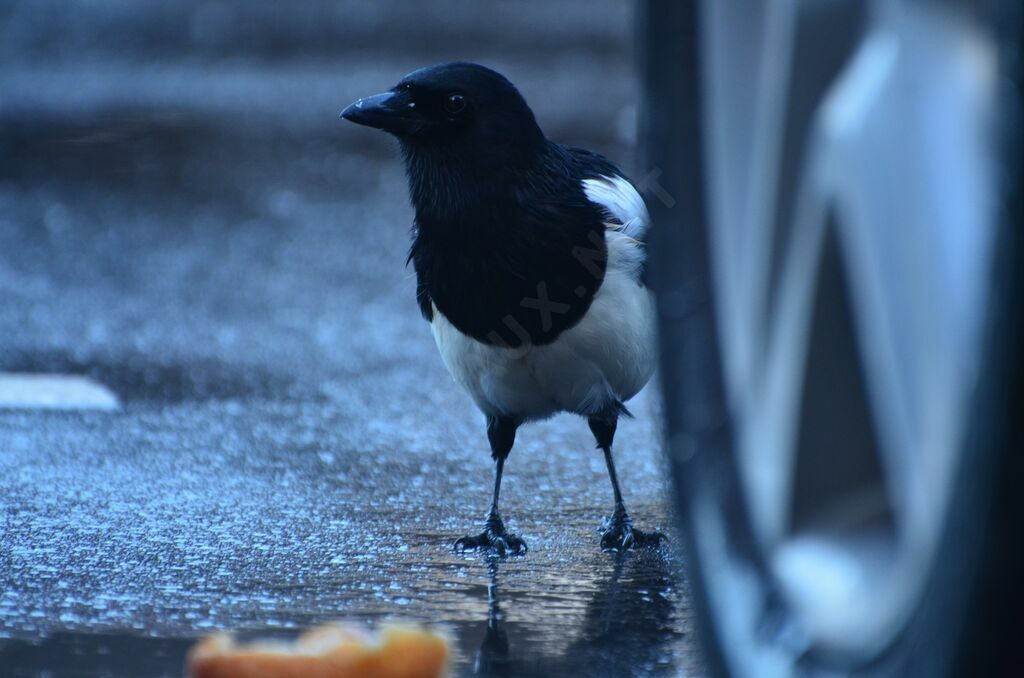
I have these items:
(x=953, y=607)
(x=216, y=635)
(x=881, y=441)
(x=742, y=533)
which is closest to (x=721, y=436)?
(x=742, y=533)

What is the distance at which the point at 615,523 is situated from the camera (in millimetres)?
3557

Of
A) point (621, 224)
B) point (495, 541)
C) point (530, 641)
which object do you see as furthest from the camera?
point (621, 224)

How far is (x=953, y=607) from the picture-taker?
1608 millimetres

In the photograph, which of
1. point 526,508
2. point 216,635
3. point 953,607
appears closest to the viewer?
point 953,607

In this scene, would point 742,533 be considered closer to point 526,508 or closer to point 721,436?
point 721,436

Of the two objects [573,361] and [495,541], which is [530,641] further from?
[573,361]

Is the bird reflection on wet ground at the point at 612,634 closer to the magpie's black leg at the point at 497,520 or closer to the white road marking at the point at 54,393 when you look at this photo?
the magpie's black leg at the point at 497,520

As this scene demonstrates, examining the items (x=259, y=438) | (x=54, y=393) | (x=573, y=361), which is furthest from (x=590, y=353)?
(x=54, y=393)

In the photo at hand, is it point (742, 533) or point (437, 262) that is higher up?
point (437, 262)

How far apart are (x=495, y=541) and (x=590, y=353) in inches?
18.9

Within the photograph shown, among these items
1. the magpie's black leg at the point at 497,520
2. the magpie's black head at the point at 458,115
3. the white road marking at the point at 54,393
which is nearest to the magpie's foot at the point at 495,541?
the magpie's black leg at the point at 497,520

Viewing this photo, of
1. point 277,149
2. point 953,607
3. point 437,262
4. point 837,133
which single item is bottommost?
point 953,607

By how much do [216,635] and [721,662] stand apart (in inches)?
37.3

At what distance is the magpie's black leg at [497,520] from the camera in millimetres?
3379
